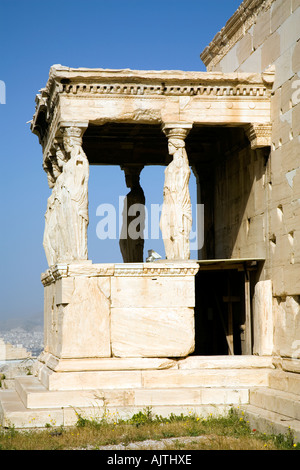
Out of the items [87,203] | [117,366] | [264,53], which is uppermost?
[264,53]

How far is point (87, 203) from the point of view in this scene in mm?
12102

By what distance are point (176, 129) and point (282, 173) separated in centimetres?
176

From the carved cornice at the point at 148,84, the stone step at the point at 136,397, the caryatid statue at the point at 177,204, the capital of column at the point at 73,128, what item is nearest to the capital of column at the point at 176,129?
the caryatid statue at the point at 177,204

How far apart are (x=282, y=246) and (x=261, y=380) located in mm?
1967

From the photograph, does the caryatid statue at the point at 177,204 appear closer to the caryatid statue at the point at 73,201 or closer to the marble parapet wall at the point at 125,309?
the marble parapet wall at the point at 125,309

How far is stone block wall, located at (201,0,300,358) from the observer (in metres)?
11.2

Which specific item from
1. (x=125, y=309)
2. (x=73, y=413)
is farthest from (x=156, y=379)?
(x=73, y=413)

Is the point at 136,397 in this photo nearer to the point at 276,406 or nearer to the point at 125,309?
the point at 125,309

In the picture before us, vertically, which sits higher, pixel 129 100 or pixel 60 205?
pixel 129 100

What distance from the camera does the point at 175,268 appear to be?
11711mm

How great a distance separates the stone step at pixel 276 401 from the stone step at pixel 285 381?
0.08 metres

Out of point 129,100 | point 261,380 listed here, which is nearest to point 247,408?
point 261,380

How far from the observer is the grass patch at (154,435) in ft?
30.6
